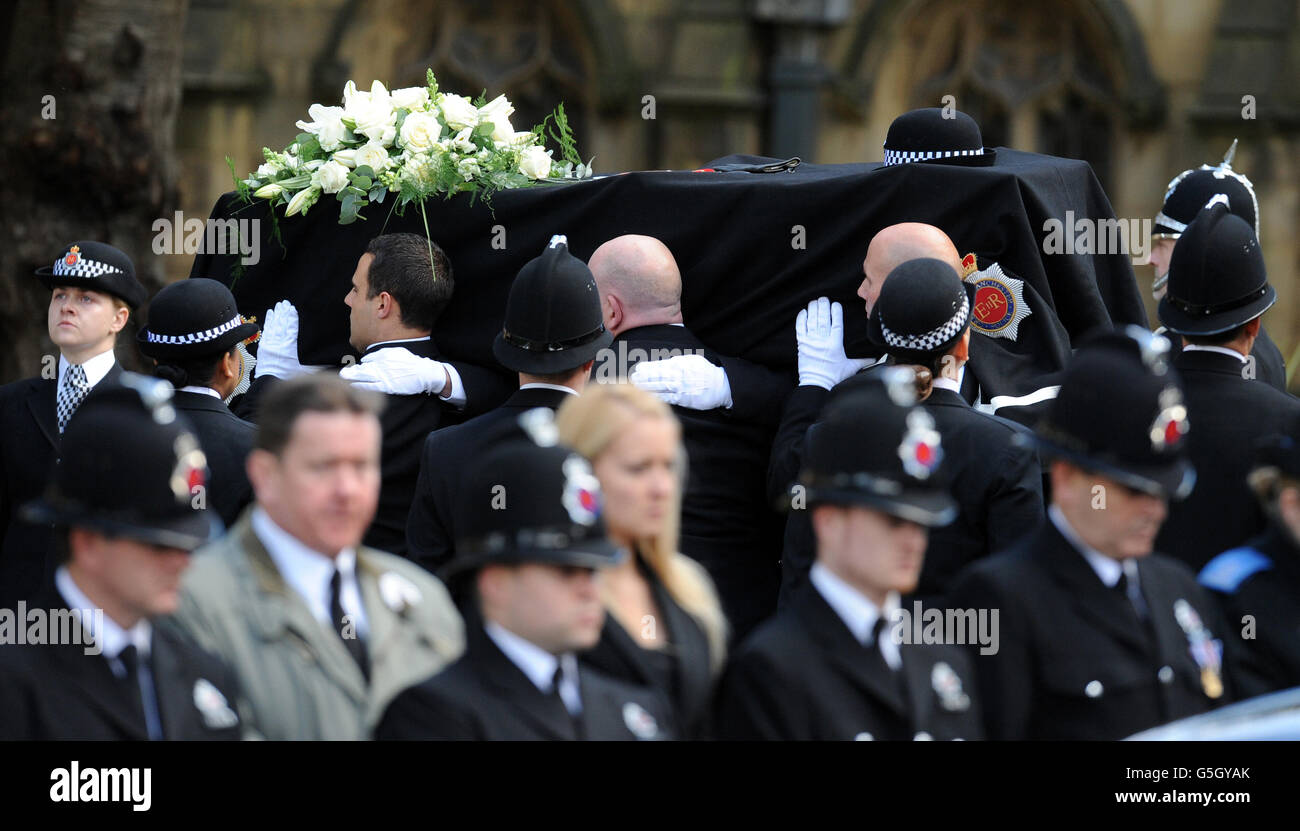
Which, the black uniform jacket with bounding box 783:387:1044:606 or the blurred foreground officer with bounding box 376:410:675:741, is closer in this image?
the blurred foreground officer with bounding box 376:410:675:741

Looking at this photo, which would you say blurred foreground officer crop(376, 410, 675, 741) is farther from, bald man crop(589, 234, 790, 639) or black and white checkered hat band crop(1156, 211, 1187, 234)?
black and white checkered hat band crop(1156, 211, 1187, 234)

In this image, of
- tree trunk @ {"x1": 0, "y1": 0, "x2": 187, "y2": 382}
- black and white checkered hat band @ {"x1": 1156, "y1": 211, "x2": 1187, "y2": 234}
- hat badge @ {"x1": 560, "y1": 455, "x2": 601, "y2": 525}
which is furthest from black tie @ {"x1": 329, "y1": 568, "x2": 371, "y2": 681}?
tree trunk @ {"x1": 0, "y1": 0, "x2": 187, "y2": 382}

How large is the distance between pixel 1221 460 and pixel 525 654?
2.30 m

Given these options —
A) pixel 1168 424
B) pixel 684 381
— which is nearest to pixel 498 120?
pixel 684 381

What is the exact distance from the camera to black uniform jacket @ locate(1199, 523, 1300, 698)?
12.6 ft

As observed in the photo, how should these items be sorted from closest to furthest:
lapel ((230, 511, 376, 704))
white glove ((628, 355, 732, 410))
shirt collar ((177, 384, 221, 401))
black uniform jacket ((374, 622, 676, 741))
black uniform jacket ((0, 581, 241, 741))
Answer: black uniform jacket ((0, 581, 241, 741)) → black uniform jacket ((374, 622, 676, 741)) → lapel ((230, 511, 376, 704)) → shirt collar ((177, 384, 221, 401)) → white glove ((628, 355, 732, 410))

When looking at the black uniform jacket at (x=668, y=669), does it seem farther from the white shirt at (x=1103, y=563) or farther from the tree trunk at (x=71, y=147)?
the tree trunk at (x=71, y=147)

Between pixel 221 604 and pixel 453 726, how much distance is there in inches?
21.7

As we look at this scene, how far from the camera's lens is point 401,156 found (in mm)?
6078

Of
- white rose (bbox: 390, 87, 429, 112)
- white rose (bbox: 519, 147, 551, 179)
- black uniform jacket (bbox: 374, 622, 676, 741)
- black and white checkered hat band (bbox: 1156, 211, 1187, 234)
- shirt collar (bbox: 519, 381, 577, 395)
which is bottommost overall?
black uniform jacket (bbox: 374, 622, 676, 741)

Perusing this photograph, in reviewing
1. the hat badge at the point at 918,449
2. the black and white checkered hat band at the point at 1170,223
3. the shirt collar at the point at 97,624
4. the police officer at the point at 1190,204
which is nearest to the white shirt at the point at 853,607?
the hat badge at the point at 918,449

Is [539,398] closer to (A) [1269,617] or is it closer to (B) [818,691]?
(B) [818,691]

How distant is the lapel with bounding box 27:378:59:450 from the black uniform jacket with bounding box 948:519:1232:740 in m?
2.99

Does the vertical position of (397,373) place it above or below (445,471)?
above
